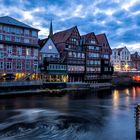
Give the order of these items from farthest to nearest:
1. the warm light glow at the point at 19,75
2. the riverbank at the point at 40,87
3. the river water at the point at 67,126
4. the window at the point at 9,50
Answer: the warm light glow at the point at 19,75
the window at the point at 9,50
the riverbank at the point at 40,87
the river water at the point at 67,126

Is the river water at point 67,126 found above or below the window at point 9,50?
below

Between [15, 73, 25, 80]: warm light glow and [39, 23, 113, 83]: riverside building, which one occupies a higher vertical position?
[39, 23, 113, 83]: riverside building

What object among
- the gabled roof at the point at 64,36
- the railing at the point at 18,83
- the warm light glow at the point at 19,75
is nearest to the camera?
the railing at the point at 18,83

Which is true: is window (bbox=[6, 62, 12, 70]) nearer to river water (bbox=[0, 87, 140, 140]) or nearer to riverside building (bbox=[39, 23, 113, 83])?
riverside building (bbox=[39, 23, 113, 83])

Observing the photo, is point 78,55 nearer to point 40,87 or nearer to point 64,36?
point 64,36

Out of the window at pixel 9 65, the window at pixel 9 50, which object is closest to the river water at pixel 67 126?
the window at pixel 9 65

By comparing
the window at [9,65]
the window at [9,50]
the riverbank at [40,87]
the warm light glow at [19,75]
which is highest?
the window at [9,50]

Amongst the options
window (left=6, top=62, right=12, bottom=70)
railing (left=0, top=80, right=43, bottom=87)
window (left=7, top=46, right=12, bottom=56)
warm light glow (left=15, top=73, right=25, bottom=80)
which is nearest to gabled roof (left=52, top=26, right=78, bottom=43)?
warm light glow (left=15, top=73, right=25, bottom=80)

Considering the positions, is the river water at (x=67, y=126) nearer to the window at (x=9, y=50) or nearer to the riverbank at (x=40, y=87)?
the riverbank at (x=40, y=87)

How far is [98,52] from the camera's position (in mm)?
77250

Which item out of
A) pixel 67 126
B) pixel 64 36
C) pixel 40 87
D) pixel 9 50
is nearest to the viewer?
pixel 67 126

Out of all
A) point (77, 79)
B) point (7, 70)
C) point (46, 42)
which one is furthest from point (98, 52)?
point (7, 70)

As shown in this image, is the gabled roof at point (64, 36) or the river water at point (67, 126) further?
the gabled roof at point (64, 36)

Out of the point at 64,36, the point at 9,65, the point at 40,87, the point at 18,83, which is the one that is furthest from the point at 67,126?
the point at 64,36
